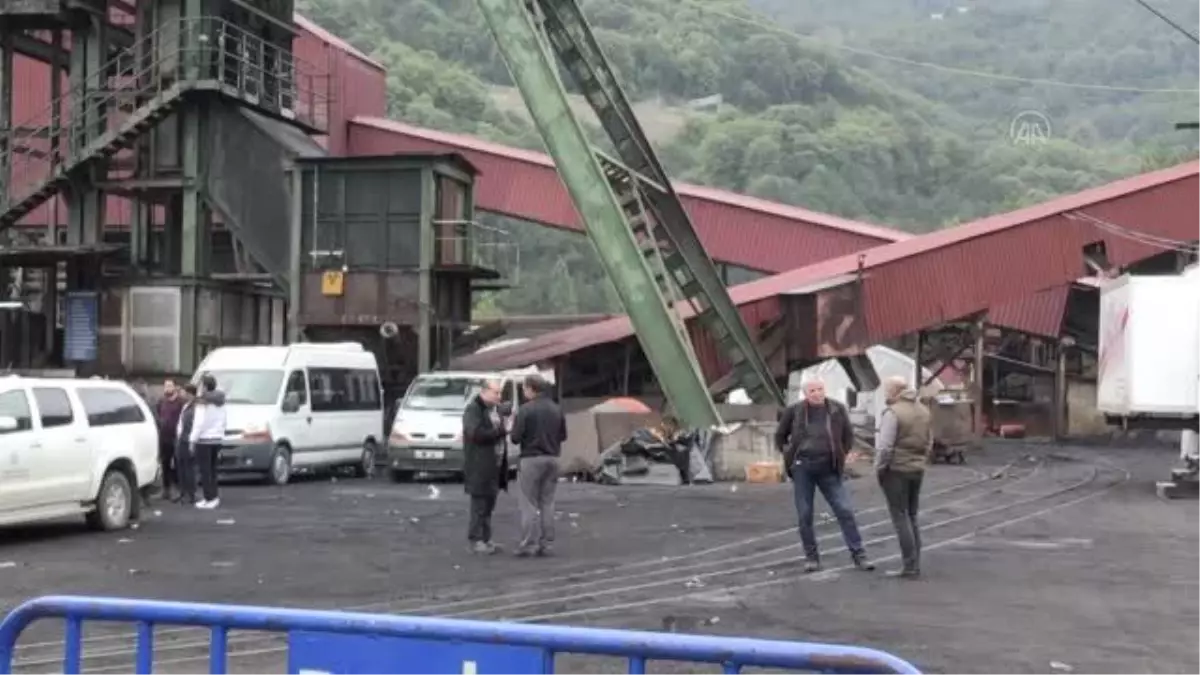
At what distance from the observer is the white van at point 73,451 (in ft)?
51.4

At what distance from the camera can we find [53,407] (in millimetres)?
16375

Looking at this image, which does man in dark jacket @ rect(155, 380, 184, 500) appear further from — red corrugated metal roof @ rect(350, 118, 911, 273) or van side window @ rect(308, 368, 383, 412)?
red corrugated metal roof @ rect(350, 118, 911, 273)

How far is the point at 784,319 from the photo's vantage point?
33906mm

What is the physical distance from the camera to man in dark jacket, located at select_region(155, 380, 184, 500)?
2230 centimetres

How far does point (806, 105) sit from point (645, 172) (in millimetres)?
120037

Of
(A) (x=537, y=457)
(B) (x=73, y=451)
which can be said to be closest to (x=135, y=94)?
(B) (x=73, y=451)

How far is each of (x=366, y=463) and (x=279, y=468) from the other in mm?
3672

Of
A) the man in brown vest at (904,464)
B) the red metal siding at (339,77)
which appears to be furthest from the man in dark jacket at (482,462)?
the red metal siding at (339,77)

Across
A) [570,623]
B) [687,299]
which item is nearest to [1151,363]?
[687,299]

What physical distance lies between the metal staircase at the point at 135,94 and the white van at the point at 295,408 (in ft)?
27.2

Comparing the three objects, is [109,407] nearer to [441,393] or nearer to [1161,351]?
[441,393]

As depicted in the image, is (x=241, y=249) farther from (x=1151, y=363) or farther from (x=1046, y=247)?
(x=1151, y=363)

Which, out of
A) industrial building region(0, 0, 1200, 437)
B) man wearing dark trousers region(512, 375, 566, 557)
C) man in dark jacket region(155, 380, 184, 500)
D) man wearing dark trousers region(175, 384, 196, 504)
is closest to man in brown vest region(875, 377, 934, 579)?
man wearing dark trousers region(512, 375, 566, 557)

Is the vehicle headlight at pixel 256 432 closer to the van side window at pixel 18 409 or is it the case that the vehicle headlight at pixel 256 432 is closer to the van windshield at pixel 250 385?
the van windshield at pixel 250 385
